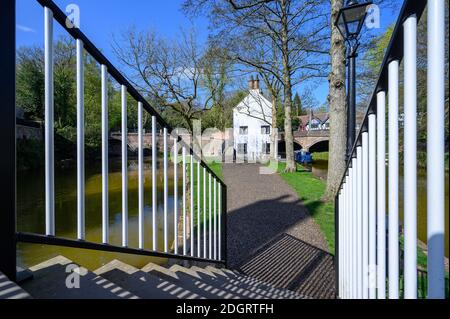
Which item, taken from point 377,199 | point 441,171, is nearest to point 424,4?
point 441,171

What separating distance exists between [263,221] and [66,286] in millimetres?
5035

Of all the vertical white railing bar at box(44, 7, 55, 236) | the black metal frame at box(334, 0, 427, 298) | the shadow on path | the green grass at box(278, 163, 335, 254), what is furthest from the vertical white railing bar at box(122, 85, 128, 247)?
the green grass at box(278, 163, 335, 254)

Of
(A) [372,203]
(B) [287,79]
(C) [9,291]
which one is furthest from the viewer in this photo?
(B) [287,79]

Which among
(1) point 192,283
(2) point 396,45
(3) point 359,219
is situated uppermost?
(2) point 396,45

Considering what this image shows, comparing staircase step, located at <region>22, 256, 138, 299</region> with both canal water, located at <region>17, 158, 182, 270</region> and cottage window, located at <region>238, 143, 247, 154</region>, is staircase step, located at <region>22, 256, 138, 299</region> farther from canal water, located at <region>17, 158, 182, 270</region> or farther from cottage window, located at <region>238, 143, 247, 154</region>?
cottage window, located at <region>238, 143, 247, 154</region>

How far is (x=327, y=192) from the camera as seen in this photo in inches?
309

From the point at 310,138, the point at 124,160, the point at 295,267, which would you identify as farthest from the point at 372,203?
the point at 310,138

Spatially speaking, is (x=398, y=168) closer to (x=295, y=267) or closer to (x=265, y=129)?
(x=295, y=267)

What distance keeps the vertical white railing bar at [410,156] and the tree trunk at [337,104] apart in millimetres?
6778

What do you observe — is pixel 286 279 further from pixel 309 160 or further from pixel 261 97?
pixel 309 160

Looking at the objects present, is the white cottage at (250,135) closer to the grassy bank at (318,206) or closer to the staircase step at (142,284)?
the grassy bank at (318,206)

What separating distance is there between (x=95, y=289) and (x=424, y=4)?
1.90 meters

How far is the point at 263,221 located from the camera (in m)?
6.18

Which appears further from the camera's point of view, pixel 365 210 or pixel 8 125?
pixel 365 210
